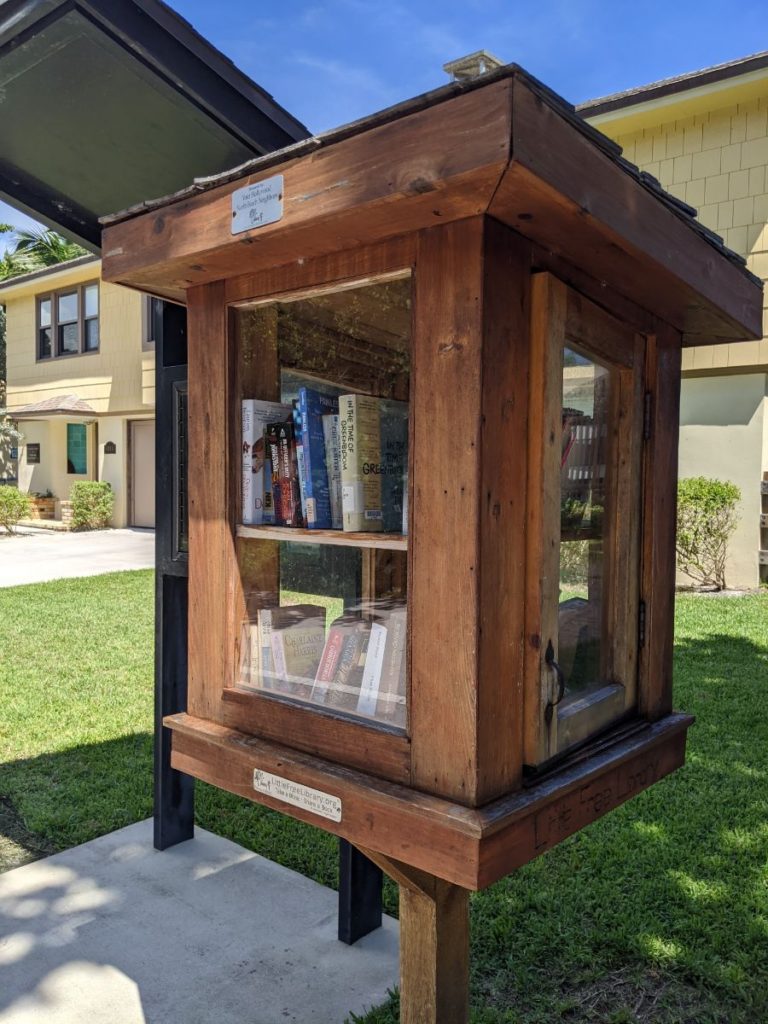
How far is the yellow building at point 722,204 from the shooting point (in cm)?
730

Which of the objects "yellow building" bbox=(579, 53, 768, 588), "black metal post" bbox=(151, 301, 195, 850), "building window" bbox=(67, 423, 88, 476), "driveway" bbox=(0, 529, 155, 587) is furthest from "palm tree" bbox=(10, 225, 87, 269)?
"black metal post" bbox=(151, 301, 195, 850)

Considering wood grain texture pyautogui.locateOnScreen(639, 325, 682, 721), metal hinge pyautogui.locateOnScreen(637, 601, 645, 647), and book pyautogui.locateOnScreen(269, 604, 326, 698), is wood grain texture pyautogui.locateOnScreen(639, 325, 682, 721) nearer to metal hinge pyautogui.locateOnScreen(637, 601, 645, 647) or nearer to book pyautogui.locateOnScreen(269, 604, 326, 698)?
metal hinge pyautogui.locateOnScreen(637, 601, 645, 647)

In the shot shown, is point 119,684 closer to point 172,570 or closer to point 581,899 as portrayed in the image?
point 172,570

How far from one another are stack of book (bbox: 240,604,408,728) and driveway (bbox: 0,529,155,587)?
7.62m

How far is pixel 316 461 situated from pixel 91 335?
14802 millimetres

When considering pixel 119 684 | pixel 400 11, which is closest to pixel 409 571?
pixel 119 684

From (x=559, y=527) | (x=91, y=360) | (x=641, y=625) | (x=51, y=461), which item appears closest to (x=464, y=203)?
(x=559, y=527)

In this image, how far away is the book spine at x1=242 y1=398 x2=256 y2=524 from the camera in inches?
60.6

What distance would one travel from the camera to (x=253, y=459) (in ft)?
5.06

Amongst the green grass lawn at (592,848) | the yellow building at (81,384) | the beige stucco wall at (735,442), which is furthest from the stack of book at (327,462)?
the yellow building at (81,384)

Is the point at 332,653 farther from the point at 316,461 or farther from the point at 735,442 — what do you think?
the point at 735,442

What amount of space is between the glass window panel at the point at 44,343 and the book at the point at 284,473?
1601 cm

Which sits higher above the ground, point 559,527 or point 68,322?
point 68,322

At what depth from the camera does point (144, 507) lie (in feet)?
46.2
